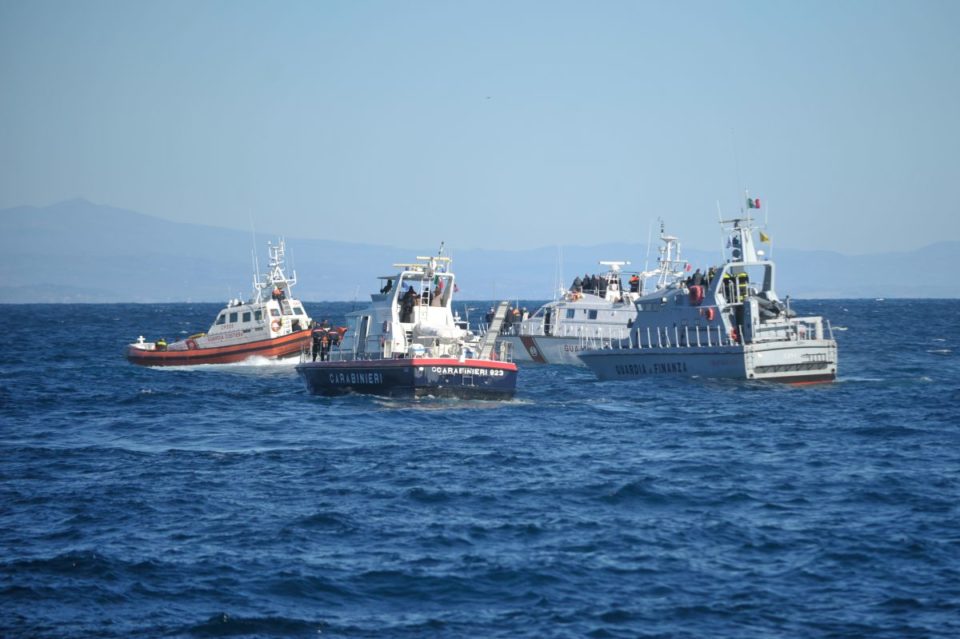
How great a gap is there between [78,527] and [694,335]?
100 ft

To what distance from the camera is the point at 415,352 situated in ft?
126

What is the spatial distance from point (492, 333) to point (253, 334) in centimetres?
2602

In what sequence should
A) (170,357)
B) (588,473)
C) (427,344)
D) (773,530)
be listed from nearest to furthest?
(773,530) → (588,473) → (427,344) → (170,357)

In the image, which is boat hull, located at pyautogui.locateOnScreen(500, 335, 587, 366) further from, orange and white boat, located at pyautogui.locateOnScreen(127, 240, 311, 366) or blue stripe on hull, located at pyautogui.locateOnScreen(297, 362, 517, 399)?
blue stripe on hull, located at pyautogui.locateOnScreen(297, 362, 517, 399)

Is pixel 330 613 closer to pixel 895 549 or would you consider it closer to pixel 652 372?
pixel 895 549

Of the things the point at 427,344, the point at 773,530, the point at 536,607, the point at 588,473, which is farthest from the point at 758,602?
the point at 427,344

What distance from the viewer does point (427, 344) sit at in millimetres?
40188

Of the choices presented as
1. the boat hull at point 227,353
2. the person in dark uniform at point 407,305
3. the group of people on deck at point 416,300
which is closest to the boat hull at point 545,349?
the boat hull at point 227,353

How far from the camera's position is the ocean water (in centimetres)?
1622

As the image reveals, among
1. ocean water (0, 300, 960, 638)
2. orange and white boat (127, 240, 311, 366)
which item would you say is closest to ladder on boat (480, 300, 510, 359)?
ocean water (0, 300, 960, 638)

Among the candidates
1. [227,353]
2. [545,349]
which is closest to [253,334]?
[227,353]

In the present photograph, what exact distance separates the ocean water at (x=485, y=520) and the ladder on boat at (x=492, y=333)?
73.9 inches

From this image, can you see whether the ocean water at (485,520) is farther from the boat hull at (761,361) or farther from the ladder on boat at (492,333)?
the boat hull at (761,361)

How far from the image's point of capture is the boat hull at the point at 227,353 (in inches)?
2391
